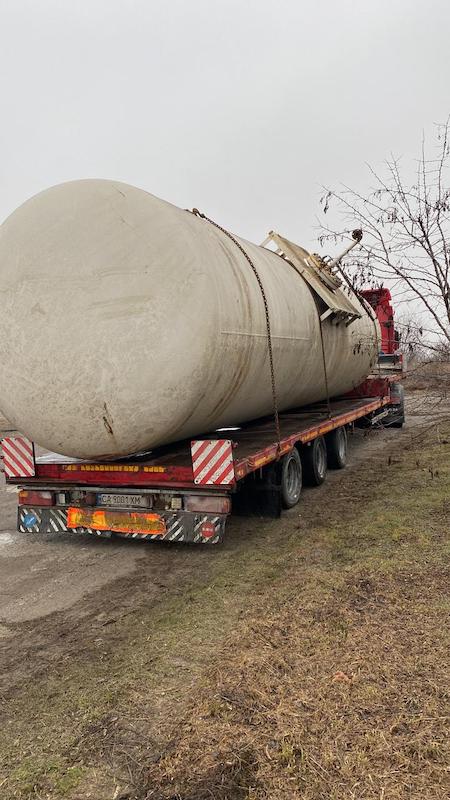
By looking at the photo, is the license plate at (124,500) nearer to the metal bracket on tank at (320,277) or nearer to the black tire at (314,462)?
the black tire at (314,462)

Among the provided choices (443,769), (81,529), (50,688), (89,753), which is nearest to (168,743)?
(89,753)

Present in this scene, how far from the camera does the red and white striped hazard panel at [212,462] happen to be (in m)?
5.30

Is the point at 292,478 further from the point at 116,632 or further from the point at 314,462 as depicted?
the point at 116,632

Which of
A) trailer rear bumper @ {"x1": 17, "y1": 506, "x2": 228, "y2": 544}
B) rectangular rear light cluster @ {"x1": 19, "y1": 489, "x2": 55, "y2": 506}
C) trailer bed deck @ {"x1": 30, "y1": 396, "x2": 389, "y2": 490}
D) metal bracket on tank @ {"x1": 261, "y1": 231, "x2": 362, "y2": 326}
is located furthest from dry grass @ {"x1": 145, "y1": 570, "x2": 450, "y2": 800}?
metal bracket on tank @ {"x1": 261, "y1": 231, "x2": 362, "y2": 326}

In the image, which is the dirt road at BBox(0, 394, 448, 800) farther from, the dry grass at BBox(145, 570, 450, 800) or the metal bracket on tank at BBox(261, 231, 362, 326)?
the metal bracket on tank at BBox(261, 231, 362, 326)

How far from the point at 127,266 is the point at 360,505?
4.53 meters

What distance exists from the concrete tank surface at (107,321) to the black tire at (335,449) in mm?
4760

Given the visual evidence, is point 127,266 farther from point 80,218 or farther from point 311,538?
point 311,538

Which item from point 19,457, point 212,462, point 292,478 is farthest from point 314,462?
point 19,457

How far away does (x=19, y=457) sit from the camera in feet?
20.4

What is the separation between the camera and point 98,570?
5.68 m

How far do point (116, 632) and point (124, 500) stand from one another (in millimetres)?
1657

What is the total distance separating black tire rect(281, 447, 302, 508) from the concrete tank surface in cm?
207

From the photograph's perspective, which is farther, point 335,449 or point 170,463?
point 335,449
